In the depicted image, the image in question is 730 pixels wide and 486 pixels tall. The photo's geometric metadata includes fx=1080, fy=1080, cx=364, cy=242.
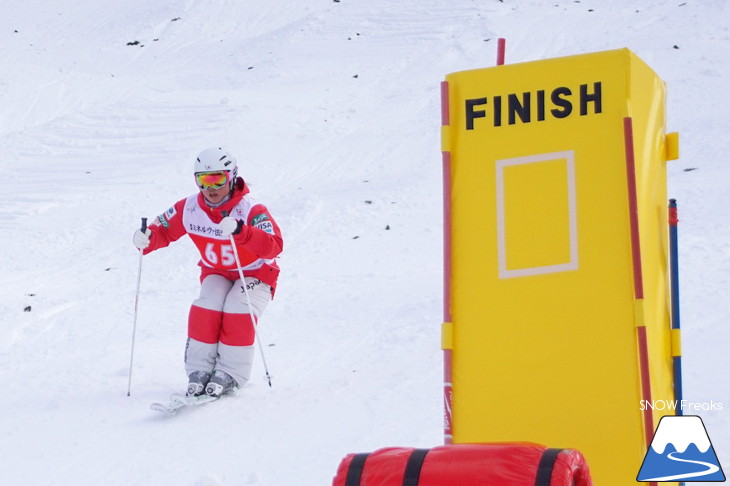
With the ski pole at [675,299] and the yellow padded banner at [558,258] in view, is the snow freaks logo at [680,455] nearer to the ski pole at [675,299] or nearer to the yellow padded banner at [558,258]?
the yellow padded banner at [558,258]

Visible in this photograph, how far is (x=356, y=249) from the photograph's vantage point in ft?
33.0

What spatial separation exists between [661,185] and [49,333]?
5331 mm

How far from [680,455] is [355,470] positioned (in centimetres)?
123

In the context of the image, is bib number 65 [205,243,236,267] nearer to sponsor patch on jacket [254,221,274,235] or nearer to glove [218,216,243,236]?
sponsor patch on jacket [254,221,274,235]

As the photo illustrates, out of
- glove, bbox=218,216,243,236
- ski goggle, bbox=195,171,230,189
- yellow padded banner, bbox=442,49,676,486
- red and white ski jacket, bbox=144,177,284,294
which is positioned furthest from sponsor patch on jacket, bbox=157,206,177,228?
yellow padded banner, bbox=442,49,676,486

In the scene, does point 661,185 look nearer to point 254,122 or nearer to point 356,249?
point 356,249

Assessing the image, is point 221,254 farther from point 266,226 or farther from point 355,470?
point 355,470

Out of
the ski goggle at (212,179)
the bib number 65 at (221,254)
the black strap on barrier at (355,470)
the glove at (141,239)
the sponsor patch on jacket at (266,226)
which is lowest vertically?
the black strap on barrier at (355,470)

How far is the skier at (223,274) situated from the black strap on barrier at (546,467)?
323cm

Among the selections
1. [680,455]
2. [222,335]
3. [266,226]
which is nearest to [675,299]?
[680,455]

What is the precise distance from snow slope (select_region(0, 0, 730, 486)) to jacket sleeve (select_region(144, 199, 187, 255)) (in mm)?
930

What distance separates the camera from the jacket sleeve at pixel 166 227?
6.83 meters

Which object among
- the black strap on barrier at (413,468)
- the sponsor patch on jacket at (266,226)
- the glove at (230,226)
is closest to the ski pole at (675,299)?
the black strap on barrier at (413,468)

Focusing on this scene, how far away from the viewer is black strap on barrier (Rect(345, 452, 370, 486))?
3.47 metres
